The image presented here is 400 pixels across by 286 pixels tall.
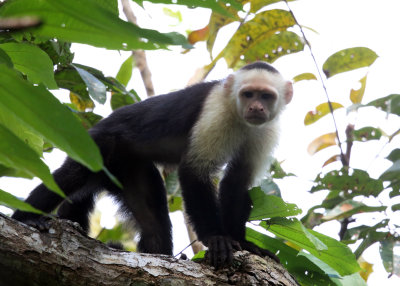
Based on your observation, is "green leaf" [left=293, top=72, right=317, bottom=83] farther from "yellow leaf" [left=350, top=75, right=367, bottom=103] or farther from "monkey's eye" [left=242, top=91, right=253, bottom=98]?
"monkey's eye" [left=242, top=91, right=253, bottom=98]

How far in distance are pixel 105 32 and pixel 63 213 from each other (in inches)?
163

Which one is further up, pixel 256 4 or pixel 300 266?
pixel 256 4

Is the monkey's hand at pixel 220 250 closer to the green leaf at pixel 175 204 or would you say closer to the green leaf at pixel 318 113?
the green leaf at pixel 175 204

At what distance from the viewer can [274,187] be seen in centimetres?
489

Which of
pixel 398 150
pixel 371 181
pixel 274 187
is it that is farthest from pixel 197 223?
pixel 398 150

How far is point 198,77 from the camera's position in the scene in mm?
6043

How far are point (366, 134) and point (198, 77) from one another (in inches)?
84.9

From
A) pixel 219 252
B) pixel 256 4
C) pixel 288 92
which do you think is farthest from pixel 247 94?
pixel 219 252

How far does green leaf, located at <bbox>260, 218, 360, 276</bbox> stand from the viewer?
3.45 metres

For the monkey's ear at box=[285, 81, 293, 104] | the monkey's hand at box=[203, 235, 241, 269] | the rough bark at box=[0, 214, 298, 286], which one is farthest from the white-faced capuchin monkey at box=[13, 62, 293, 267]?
the rough bark at box=[0, 214, 298, 286]

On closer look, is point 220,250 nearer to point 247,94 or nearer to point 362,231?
point 362,231

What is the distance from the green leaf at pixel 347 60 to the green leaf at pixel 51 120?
16.3 ft

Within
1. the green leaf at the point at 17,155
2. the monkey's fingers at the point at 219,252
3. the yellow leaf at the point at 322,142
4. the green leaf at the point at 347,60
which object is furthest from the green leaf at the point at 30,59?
the yellow leaf at the point at 322,142

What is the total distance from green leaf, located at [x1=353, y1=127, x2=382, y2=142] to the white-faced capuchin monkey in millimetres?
837
